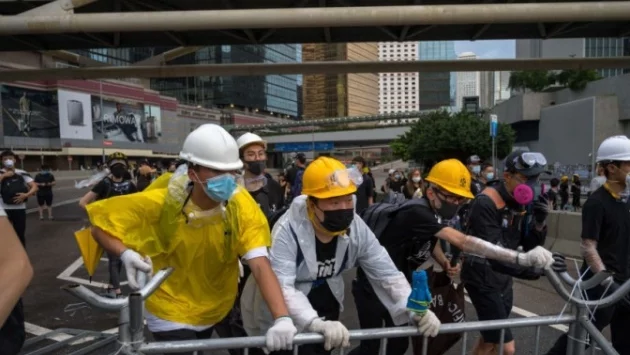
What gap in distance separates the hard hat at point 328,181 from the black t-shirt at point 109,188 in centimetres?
445

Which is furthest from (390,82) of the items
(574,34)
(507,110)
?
(574,34)

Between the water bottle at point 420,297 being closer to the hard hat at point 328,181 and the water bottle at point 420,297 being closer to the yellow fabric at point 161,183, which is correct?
the hard hat at point 328,181

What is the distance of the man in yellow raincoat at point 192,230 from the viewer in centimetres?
Result: 259

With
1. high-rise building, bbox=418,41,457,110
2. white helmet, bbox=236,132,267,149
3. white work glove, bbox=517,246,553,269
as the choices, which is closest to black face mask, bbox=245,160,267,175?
white helmet, bbox=236,132,267,149

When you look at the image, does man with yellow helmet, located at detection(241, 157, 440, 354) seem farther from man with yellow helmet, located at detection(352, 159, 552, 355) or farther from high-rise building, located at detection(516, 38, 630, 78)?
high-rise building, located at detection(516, 38, 630, 78)

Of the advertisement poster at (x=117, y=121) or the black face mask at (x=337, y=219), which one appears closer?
the black face mask at (x=337, y=219)

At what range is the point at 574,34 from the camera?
9.03 metres

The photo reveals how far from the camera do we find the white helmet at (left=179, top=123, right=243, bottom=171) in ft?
8.54

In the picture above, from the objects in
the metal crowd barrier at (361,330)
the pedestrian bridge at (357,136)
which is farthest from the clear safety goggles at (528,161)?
the pedestrian bridge at (357,136)

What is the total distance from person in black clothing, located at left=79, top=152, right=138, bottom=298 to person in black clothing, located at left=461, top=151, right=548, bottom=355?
14.5 feet

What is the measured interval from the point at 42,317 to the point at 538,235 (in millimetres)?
5539

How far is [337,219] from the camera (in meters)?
2.69

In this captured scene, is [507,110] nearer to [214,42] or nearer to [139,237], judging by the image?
[214,42]

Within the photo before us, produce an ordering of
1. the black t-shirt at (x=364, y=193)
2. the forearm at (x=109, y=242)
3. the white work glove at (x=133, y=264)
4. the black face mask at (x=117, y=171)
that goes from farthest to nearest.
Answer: the black t-shirt at (x=364, y=193) < the black face mask at (x=117, y=171) < the forearm at (x=109, y=242) < the white work glove at (x=133, y=264)
